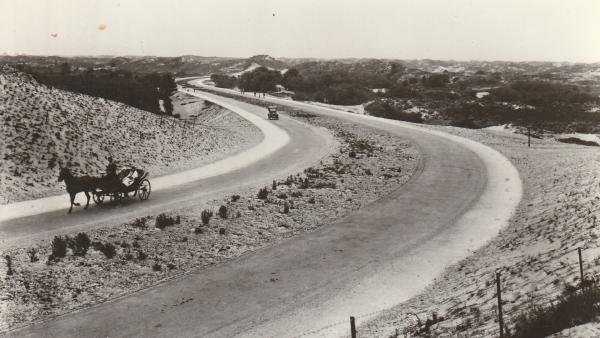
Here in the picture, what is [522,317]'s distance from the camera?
303 inches

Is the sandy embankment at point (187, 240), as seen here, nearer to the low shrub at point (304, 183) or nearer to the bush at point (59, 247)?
the low shrub at point (304, 183)

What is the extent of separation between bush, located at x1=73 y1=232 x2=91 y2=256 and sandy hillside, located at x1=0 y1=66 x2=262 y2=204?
5.93 metres

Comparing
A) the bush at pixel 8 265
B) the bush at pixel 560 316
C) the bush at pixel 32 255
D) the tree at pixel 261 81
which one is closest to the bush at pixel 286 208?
the bush at pixel 32 255

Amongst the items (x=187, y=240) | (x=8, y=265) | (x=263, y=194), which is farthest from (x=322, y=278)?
(x=8, y=265)

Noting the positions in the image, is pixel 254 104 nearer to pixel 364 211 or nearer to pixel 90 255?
pixel 364 211

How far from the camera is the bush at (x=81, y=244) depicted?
497 inches

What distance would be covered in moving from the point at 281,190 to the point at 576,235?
11.0 meters

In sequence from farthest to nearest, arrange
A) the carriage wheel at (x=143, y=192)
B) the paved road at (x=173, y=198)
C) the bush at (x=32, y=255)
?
the carriage wheel at (x=143, y=192) < the paved road at (x=173, y=198) < the bush at (x=32, y=255)

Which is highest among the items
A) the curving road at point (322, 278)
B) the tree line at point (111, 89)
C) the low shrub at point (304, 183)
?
the tree line at point (111, 89)

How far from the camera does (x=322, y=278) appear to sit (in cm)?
1222

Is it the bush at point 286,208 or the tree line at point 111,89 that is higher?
the tree line at point 111,89

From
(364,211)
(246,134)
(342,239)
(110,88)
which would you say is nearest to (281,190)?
(364,211)

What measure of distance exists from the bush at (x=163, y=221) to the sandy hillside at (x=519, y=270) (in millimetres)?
7865

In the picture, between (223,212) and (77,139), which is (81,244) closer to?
(223,212)
